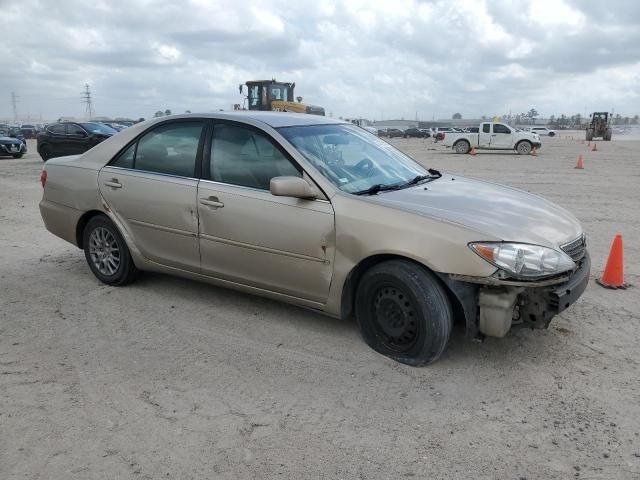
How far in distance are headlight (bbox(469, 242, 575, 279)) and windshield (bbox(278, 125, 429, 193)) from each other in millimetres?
1054

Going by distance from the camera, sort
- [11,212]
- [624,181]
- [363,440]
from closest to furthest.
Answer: [363,440], [11,212], [624,181]

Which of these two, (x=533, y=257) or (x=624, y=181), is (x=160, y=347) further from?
(x=624, y=181)

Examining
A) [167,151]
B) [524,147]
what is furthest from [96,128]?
[524,147]

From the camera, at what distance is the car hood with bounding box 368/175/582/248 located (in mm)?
3426

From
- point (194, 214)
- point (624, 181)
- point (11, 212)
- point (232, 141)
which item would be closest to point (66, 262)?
point (194, 214)

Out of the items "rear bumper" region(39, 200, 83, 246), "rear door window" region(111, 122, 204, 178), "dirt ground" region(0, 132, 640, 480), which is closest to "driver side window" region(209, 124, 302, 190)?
"rear door window" region(111, 122, 204, 178)

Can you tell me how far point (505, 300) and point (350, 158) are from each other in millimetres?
Answer: 1667

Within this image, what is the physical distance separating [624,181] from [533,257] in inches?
502

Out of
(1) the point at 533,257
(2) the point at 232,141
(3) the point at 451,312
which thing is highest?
(2) the point at 232,141

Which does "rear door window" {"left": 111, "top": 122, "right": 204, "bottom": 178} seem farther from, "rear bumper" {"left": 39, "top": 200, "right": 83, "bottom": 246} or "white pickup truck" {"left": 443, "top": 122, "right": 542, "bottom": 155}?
"white pickup truck" {"left": 443, "top": 122, "right": 542, "bottom": 155}

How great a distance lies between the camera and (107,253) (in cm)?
516

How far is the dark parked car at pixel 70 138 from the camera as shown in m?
18.0

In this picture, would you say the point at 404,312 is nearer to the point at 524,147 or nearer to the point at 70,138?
the point at 70,138

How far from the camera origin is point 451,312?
11.4 feet
